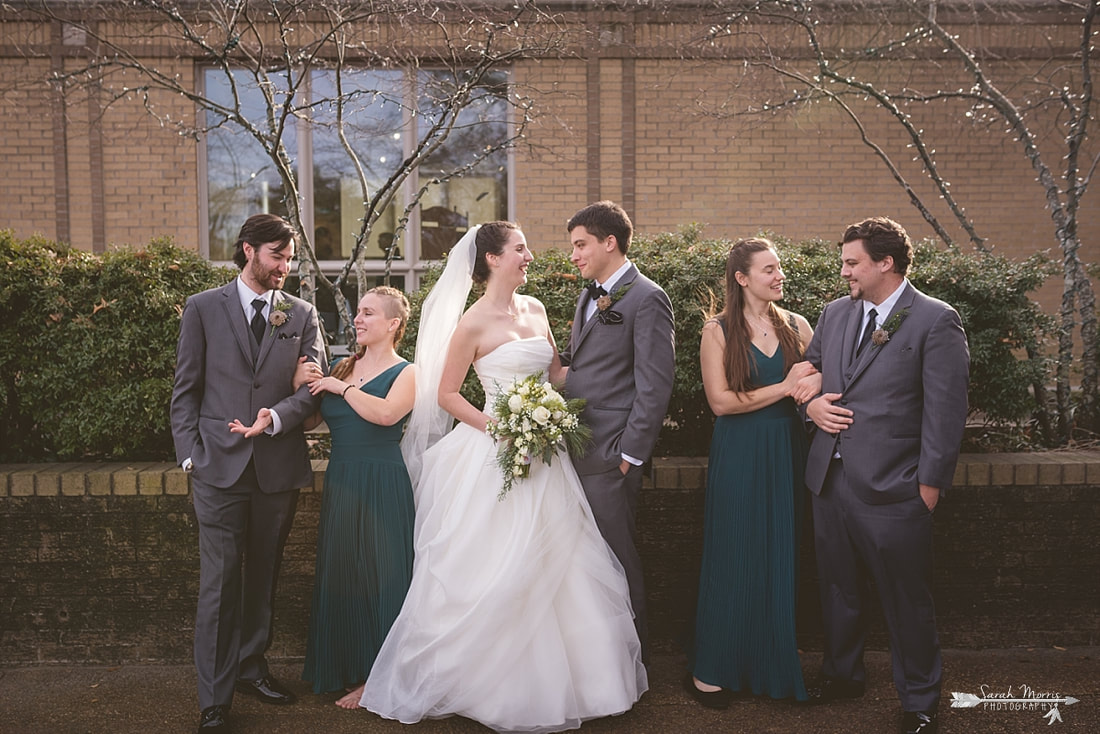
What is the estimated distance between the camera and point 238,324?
3947mm

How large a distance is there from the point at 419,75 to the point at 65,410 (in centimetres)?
462

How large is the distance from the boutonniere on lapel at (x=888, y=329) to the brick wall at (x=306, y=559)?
1.37m

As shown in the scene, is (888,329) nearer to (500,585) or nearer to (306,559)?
(500,585)

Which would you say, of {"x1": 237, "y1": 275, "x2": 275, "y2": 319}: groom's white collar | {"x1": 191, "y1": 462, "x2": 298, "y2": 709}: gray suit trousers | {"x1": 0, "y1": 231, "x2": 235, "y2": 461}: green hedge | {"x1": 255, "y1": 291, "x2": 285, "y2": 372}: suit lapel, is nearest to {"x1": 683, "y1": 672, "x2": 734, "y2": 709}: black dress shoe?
{"x1": 191, "y1": 462, "x2": 298, "y2": 709}: gray suit trousers

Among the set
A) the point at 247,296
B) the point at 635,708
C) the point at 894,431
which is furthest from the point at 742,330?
the point at 247,296

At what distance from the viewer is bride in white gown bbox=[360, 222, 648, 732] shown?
150 inches

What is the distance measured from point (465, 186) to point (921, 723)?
7051 mm

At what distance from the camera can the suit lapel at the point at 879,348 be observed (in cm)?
379

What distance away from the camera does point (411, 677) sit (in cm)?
394

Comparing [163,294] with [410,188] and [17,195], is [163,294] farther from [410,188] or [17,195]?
[17,195]

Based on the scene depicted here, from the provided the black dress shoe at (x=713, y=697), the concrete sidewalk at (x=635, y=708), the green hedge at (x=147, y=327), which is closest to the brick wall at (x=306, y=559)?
the concrete sidewalk at (x=635, y=708)

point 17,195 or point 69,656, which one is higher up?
point 17,195

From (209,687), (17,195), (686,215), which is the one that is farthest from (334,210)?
(209,687)

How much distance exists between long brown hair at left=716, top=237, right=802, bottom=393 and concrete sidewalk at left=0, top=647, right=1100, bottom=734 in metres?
1.55
